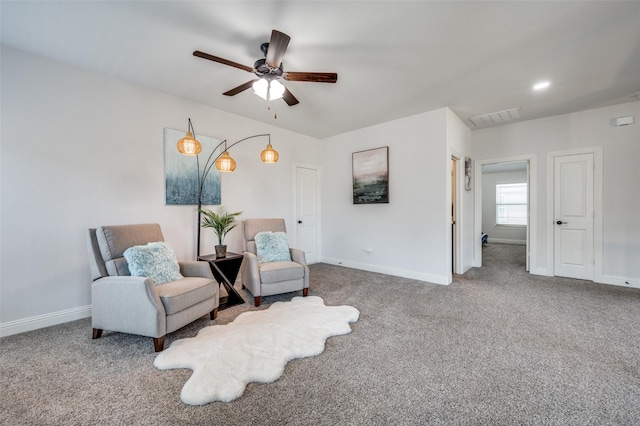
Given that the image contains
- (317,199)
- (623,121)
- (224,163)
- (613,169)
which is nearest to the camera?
(224,163)

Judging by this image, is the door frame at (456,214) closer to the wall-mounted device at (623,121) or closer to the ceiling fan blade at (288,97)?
the wall-mounted device at (623,121)

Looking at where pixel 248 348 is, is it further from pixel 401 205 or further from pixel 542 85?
pixel 542 85

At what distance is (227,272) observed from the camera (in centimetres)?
309

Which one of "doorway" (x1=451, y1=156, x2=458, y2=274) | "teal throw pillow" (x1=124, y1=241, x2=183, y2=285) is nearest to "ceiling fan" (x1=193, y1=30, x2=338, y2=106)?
"teal throw pillow" (x1=124, y1=241, x2=183, y2=285)

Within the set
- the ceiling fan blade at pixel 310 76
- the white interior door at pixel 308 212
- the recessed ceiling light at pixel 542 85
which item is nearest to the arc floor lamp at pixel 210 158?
the ceiling fan blade at pixel 310 76

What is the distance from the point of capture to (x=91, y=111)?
2.78 meters

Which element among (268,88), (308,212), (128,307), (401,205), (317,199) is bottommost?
(128,307)

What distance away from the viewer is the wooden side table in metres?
2.98

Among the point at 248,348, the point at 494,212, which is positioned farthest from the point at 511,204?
the point at 248,348

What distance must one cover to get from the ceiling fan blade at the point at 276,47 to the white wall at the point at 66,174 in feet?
6.57

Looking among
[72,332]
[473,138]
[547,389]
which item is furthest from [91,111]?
[473,138]

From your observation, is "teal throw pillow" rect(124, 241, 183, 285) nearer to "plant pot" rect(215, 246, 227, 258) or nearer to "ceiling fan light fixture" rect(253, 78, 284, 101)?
"plant pot" rect(215, 246, 227, 258)

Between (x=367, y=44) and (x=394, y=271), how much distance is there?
3.35 m

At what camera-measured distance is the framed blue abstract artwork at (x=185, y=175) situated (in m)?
3.32
